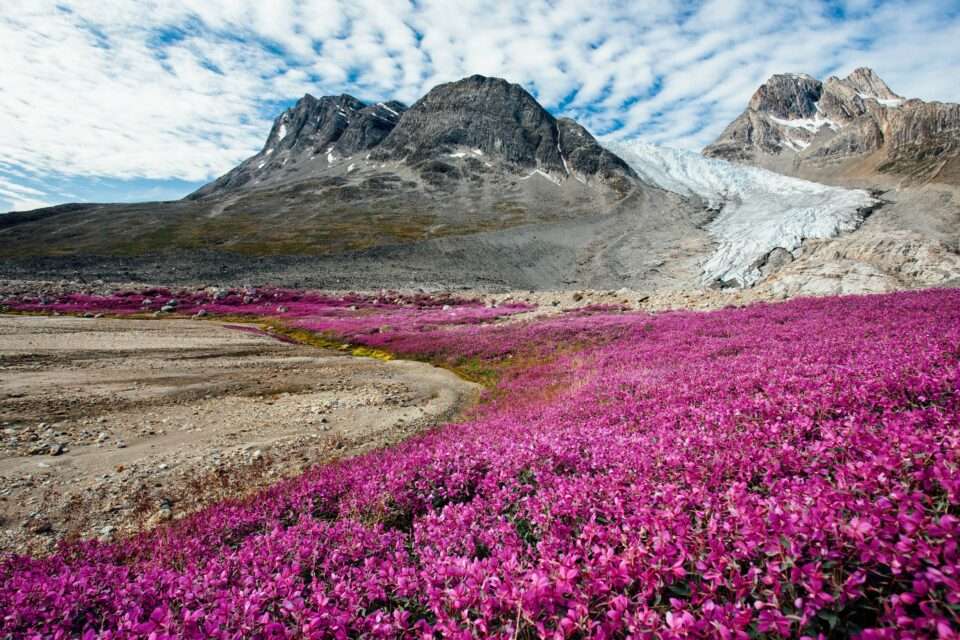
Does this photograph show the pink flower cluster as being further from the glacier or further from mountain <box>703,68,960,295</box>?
the glacier

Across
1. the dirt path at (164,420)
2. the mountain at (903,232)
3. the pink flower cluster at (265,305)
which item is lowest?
the dirt path at (164,420)

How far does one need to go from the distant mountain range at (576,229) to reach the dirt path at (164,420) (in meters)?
41.6

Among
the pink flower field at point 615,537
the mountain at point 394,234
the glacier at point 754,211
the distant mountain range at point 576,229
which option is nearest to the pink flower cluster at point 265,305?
the distant mountain range at point 576,229

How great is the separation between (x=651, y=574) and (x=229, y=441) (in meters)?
12.9

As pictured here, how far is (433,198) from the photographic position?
181625 millimetres

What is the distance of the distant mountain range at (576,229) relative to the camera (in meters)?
65.7

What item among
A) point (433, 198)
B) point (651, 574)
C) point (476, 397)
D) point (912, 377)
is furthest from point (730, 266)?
point (433, 198)

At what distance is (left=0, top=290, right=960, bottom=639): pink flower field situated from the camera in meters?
2.80

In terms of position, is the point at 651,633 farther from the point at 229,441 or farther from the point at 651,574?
the point at 229,441

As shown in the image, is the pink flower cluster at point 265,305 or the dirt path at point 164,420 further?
the pink flower cluster at point 265,305

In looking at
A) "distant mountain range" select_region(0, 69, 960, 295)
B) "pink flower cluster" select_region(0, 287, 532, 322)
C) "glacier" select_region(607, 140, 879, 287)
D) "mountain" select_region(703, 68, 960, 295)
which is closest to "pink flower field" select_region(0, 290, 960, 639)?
"pink flower cluster" select_region(0, 287, 532, 322)

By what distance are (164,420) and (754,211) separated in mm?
148331

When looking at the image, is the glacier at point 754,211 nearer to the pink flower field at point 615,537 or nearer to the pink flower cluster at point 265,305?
the pink flower cluster at point 265,305

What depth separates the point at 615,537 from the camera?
12.3ft
